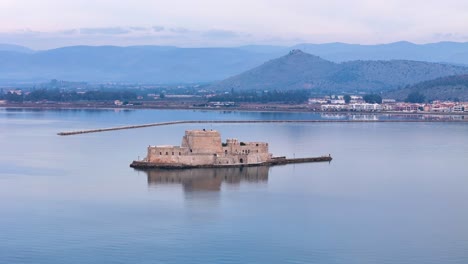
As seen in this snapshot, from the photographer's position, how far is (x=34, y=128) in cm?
3912

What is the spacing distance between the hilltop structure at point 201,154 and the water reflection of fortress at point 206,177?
0.31m

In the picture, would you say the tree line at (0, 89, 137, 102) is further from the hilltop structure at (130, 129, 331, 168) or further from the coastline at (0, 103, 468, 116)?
the hilltop structure at (130, 129, 331, 168)

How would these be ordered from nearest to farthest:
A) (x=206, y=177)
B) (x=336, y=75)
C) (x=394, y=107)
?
(x=206, y=177) → (x=394, y=107) → (x=336, y=75)

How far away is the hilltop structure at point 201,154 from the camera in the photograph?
23.1 meters

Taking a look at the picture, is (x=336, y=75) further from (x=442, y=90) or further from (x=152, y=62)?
(x=152, y=62)

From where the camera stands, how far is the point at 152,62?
188500 millimetres

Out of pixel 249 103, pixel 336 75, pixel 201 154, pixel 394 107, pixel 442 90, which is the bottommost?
pixel 249 103

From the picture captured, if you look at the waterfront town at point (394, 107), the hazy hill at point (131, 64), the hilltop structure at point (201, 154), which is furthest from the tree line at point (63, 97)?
the hazy hill at point (131, 64)

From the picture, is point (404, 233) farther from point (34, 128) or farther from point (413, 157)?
point (34, 128)

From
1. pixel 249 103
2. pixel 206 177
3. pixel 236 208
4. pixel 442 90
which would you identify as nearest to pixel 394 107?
pixel 249 103

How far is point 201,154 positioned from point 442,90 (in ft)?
172

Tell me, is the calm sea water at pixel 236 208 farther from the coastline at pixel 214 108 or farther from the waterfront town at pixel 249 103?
the waterfront town at pixel 249 103

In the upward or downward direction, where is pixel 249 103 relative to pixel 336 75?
downward

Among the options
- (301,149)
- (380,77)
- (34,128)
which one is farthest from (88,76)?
(301,149)
